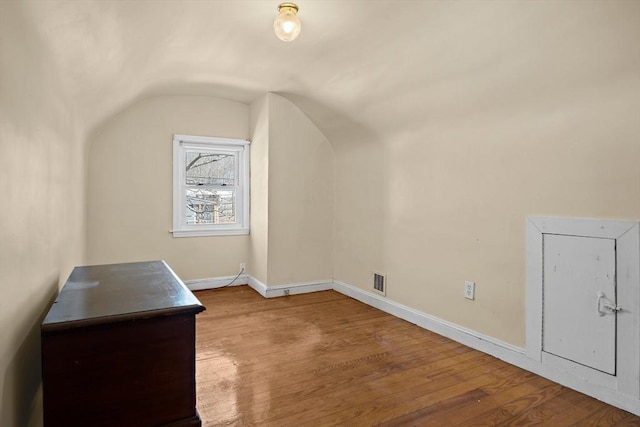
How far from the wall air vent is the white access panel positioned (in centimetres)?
155

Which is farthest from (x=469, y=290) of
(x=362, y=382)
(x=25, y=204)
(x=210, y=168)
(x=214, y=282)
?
(x=210, y=168)

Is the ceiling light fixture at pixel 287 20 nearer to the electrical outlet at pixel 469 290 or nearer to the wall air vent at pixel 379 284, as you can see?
the electrical outlet at pixel 469 290

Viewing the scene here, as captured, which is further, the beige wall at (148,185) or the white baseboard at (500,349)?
the beige wall at (148,185)

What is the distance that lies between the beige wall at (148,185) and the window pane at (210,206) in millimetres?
224

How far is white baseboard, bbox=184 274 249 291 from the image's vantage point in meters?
4.30

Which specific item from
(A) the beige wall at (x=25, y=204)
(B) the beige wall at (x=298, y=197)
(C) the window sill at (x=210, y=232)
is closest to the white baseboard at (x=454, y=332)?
(B) the beige wall at (x=298, y=197)

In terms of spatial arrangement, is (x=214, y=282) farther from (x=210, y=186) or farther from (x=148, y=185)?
(x=148, y=185)

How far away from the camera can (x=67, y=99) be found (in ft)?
6.45

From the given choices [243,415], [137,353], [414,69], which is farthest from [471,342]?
[137,353]

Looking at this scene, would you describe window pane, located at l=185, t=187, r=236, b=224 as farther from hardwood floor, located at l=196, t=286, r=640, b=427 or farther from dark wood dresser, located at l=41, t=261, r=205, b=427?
dark wood dresser, located at l=41, t=261, r=205, b=427

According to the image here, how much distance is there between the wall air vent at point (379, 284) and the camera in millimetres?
3613

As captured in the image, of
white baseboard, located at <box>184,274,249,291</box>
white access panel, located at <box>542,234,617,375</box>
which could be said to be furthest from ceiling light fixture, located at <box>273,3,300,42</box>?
white baseboard, located at <box>184,274,249,291</box>

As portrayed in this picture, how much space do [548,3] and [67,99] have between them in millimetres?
2494

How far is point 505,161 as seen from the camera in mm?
2506
